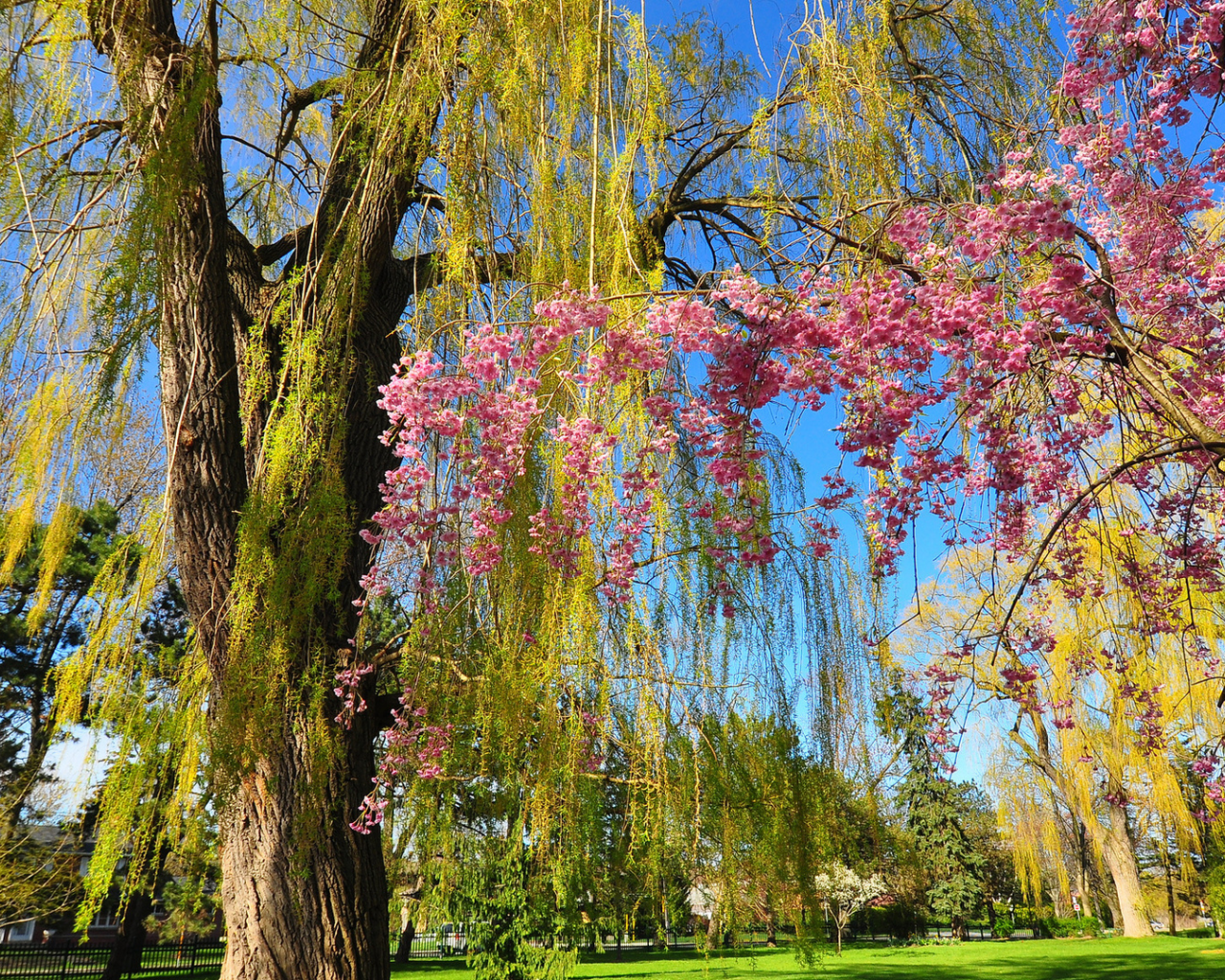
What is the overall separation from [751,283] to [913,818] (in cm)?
2144

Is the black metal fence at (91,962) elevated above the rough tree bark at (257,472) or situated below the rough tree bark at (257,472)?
below

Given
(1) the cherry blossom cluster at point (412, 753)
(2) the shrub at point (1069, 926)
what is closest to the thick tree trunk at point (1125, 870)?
(2) the shrub at point (1069, 926)

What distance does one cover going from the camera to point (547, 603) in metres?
1.73

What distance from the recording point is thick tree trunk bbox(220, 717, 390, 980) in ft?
7.01

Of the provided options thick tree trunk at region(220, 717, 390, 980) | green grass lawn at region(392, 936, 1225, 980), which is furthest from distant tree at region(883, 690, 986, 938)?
thick tree trunk at region(220, 717, 390, 980)

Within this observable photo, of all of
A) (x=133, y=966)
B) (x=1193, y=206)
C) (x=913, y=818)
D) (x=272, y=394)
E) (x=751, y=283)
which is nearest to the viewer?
(x=751, y=283)

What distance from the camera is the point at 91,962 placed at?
10.9 metres

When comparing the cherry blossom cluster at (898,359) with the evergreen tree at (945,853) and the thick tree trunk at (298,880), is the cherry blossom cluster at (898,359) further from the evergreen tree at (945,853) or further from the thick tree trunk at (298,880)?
the evergreen tree at (945,853)

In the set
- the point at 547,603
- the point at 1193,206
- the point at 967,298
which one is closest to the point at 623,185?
the point at 967,298

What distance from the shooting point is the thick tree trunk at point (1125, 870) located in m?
11.3

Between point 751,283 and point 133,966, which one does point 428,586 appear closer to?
point 751,283

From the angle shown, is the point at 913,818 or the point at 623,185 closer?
the point at 623,185

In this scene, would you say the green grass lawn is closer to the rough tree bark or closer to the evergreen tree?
the rough tree bark

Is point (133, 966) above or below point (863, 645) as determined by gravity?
below
